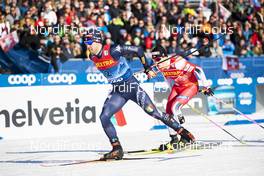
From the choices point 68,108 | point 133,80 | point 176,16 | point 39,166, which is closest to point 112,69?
point 133,80

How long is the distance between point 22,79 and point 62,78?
1.18 m

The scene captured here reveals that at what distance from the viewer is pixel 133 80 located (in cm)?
1339

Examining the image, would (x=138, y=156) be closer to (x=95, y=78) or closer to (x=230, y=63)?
(x=95, y=78)

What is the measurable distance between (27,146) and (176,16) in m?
9.27

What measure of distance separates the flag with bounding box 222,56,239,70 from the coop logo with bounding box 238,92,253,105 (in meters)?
2.20

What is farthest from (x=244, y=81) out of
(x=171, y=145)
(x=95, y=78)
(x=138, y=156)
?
(x=138, y=156)

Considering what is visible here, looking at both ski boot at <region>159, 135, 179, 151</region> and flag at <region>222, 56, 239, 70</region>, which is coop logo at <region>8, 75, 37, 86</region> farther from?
flag at <region>222, 56, 239, 70</region>

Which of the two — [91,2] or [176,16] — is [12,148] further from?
[176,16]

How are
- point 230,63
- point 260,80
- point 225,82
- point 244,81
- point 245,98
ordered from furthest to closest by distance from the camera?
point 230,63, point 260,80, point 245,98, point 244,81, point 225,82

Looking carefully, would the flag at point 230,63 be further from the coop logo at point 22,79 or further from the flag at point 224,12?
the coop logo at point 22,79

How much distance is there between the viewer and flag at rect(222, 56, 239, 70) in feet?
76.3

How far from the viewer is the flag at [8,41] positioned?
64.1ft

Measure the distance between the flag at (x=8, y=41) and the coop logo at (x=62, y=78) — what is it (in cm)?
179

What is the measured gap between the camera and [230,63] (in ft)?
76.8
